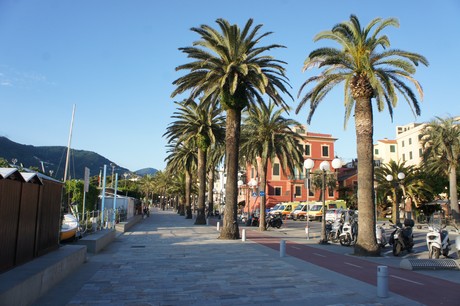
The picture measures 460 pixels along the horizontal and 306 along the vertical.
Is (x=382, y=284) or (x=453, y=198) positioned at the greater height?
(x=453, y=198)

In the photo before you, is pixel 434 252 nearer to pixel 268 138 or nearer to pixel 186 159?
pixel 268 138

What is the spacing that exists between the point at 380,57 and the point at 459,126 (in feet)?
83.7

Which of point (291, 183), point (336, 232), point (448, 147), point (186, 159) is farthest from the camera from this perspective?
point (291, 183)

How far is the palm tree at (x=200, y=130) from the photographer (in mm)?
34531

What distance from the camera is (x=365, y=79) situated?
1612cm

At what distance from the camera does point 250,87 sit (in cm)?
2291

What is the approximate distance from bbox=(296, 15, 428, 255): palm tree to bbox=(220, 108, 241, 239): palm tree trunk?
246 inches

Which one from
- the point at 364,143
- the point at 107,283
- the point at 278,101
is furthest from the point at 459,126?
the point at 107,283

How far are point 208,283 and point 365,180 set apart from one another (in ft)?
29.7

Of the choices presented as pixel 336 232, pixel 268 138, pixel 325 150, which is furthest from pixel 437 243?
pixel 325 150

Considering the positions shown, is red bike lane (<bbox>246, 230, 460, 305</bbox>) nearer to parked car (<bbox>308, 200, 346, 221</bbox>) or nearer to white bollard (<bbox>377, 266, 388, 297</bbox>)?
white bollard (<bbox>377, 266, 388, 297</bbox>)

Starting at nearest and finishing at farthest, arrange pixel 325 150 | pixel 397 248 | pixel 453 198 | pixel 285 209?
pixel 397 248 < pixel 453 198 < pixel 285 209 < pixel 325 150

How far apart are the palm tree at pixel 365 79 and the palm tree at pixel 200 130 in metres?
18.0

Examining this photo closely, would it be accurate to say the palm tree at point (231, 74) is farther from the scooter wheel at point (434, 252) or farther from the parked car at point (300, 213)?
the parked car at point (300, 213)
